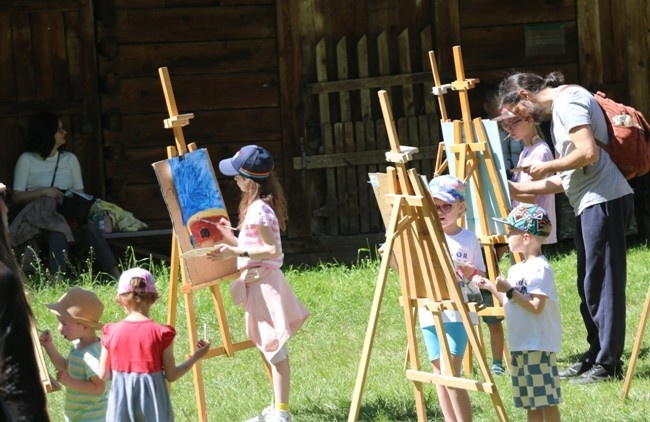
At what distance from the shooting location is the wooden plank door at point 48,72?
11.3 meters

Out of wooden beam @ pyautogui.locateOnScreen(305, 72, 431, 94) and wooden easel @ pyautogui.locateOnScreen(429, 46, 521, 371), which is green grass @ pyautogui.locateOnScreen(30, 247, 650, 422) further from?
wooden beam @ pyautogui.locateOnScreen(305, 72, 431, 94)

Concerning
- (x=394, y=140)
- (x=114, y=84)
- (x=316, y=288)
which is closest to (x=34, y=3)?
(x=114, y=84)

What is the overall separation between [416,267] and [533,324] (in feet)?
2.16

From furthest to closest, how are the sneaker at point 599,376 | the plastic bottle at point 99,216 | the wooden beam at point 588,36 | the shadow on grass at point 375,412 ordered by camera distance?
the wooden beam at point 588,36 < the plastic bottle at point 99,216 < the sneaker at point 599,376 < the shadow on grass at point 375,412

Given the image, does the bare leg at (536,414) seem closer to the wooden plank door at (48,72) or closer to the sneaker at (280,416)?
the sneaker at (280,416)

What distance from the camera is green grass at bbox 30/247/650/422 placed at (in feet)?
22.3

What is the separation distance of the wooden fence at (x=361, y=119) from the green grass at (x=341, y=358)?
719 millimetres

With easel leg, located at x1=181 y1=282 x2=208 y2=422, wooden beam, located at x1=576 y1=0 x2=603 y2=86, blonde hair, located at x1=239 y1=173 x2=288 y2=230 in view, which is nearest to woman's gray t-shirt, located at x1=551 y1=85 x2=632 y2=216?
blonde hair, located at x1=239 y1=173 x2=288 y2=230

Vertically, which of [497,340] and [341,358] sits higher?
[497,340]

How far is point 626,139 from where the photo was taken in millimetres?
7039

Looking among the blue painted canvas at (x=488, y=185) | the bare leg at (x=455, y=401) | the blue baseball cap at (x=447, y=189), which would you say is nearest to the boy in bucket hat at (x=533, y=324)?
the bare leg at (x=455, y=401)

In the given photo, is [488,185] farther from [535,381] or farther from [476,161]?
[535,381]

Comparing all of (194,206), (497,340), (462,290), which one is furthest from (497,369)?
(194,206)

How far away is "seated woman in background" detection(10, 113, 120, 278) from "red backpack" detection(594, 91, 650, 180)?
192 inches
